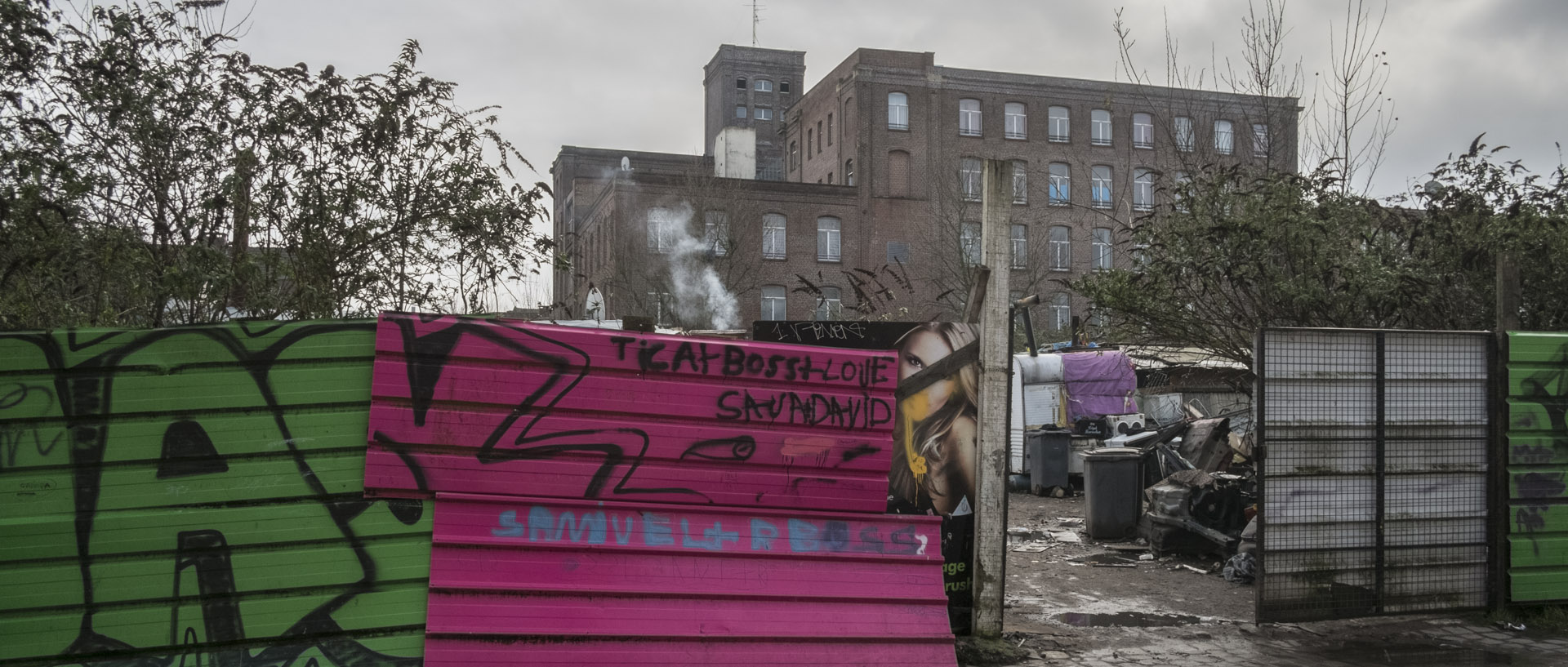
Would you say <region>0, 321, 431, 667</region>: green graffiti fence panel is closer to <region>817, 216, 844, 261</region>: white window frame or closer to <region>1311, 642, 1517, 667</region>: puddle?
<region>1311, 642, 1517, 667</region>: puddle

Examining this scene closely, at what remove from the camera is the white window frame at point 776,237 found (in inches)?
1900

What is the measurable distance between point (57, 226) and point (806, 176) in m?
50.7

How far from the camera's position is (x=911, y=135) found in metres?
49.6

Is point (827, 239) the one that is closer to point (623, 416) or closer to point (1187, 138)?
point (1187, 138)

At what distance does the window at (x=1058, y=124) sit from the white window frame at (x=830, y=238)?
11.7 metres

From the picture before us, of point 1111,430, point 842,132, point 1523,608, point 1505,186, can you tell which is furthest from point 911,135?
point 1523,608

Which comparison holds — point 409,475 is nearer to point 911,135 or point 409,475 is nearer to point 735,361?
point 735,361

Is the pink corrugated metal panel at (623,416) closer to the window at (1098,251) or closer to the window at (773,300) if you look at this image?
the window at (773,300)

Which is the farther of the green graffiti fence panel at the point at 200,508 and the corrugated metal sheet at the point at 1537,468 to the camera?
the corrugated metal sheet at the point at 1537,468

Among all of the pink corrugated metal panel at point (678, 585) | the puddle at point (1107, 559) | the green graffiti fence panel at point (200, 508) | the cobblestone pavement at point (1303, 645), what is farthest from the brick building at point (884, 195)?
the green graffiti fence panel at point (200, 508)

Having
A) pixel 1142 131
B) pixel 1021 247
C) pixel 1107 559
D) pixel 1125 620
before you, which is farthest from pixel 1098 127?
pixel 1125 620

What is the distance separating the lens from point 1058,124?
A: 52.4 meters

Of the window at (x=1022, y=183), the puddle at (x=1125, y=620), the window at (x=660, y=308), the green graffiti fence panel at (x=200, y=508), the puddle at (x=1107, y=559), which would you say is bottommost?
the puddle at (x=1107, y=559)

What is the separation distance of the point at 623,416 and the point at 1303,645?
5.02 metres
